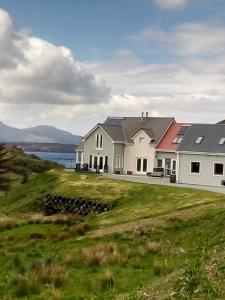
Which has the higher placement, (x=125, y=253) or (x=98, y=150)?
(x=98, y=150)

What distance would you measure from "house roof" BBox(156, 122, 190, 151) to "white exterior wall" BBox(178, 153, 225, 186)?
6.99 metres

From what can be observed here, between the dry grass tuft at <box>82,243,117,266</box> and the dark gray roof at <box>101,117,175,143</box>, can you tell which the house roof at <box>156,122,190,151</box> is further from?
→ the dry grass tuft at <box>82,243,117,266</box>

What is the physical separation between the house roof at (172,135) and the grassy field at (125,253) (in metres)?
21.5

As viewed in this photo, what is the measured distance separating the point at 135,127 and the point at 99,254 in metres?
51.2

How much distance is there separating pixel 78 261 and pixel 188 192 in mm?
21532

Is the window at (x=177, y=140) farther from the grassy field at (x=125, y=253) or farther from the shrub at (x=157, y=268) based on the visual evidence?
the shrub at (x=157, y=268)

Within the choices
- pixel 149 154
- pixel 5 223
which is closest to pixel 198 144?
pixel 149 154

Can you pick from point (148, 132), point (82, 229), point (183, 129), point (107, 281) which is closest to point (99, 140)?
point (148, 132)

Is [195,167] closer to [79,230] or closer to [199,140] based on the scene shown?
[199,140]

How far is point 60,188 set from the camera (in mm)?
46406

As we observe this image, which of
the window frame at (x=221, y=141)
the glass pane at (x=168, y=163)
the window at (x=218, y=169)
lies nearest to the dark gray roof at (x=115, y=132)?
the glass pane at (x=168, y=163)

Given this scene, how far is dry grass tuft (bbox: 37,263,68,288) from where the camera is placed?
1402 cm

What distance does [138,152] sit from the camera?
63312 millimetres

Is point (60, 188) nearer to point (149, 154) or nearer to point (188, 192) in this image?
point (188, 192)
